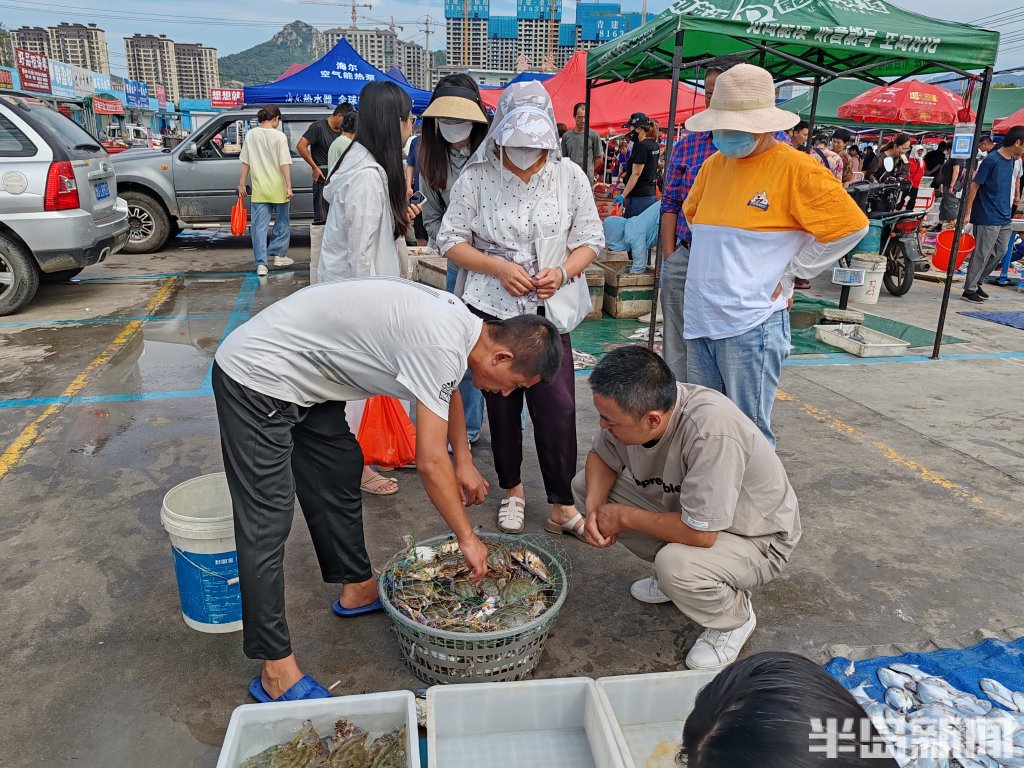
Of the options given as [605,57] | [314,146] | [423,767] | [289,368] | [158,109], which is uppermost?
[158,109]

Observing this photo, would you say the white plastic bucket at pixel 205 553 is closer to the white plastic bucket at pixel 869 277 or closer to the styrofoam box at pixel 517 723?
the styrofoam box at pixel 517 723

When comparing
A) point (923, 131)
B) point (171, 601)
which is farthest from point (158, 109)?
point (171, 601)

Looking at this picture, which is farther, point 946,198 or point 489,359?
point 946,198

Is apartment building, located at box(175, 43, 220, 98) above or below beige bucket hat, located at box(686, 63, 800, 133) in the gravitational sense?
above

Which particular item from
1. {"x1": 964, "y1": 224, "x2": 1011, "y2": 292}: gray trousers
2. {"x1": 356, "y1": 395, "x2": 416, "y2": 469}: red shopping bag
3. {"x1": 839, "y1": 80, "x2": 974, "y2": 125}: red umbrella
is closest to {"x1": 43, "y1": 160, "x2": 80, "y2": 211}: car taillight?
{"x1": 356, "y1": 395, "x2": 416, "y2": 469}: red shopping bag

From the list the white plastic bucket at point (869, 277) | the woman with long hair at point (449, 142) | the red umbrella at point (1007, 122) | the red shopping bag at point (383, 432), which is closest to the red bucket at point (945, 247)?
the white plastic bucket at point (869, 277)

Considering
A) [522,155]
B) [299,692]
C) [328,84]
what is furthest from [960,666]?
[328,84]

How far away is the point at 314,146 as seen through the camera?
29.7 feet

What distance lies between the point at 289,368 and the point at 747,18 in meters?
4.25

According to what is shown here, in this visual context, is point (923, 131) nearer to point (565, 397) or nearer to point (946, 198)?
point (946, 198)

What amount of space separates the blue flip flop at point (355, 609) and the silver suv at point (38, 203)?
18.9ft

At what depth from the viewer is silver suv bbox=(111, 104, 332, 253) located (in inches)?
395

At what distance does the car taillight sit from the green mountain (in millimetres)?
169910

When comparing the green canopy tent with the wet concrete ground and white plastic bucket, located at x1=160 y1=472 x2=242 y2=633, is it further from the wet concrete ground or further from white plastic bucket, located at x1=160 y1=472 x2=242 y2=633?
white plastic bucket, located at x1=160 y1=472 x2=242 y2=633
